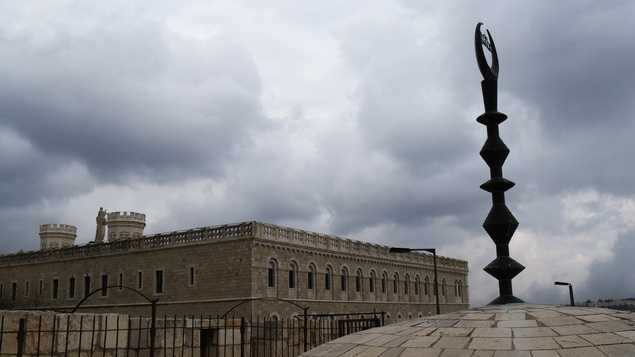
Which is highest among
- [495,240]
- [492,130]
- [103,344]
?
[492,130]

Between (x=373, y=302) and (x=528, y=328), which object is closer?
(x=528, y=328)

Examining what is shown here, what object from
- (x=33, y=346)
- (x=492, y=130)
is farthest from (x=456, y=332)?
(x=33, y=346)

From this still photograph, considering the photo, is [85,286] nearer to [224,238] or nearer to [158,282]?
[158,282]

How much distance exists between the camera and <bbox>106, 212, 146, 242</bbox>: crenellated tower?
42.8 metres

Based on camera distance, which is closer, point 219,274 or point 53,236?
point 219,274

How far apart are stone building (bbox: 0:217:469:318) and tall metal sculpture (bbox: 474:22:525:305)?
676 inches

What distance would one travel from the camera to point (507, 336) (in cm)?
466

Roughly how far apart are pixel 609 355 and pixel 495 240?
235 cm

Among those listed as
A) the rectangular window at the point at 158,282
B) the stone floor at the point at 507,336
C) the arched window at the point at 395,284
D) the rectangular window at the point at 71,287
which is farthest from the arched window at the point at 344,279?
the stone floor at the point at 507,336

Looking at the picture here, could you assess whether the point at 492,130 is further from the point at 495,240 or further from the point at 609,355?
the point at 609,355

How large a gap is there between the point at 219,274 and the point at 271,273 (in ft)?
9.26

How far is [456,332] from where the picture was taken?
499cm

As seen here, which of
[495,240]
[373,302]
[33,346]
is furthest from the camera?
[373,302]

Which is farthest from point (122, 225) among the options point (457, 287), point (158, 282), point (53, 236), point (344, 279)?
point (457, 287)
